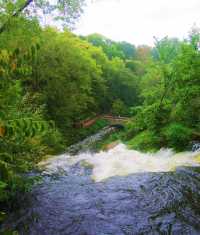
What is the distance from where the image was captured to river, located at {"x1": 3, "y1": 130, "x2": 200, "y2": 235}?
614 cm

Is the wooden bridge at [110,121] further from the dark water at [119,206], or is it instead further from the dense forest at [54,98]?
the dark water at [119,206]

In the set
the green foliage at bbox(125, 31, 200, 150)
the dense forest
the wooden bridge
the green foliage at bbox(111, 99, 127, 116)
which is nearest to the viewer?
the dense forest

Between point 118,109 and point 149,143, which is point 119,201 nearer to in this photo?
point 149,143

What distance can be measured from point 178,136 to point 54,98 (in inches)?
453

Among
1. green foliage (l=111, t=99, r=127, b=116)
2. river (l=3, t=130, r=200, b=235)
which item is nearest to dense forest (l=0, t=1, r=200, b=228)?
river (l=3, t=130, r=200, b=235)

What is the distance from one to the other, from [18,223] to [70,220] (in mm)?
1239

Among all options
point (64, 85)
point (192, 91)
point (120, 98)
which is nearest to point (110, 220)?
point (192, 91)

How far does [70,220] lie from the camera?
6.56m

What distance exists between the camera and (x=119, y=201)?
7.66 meters

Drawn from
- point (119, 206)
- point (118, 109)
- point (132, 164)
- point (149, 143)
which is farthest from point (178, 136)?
point (118, 109)

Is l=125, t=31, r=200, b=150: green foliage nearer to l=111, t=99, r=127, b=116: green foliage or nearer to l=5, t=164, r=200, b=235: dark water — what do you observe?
l=5, t=164, r=200, b=235: dark water

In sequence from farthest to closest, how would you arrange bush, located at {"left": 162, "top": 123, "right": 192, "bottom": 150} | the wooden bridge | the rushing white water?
the wooden bridge
bush, located at {"left": 162, "top": 123, "right": 192, "bottom": 150}
the rushing white water

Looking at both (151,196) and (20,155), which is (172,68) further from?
(20,155)

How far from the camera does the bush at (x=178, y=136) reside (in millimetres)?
13633
